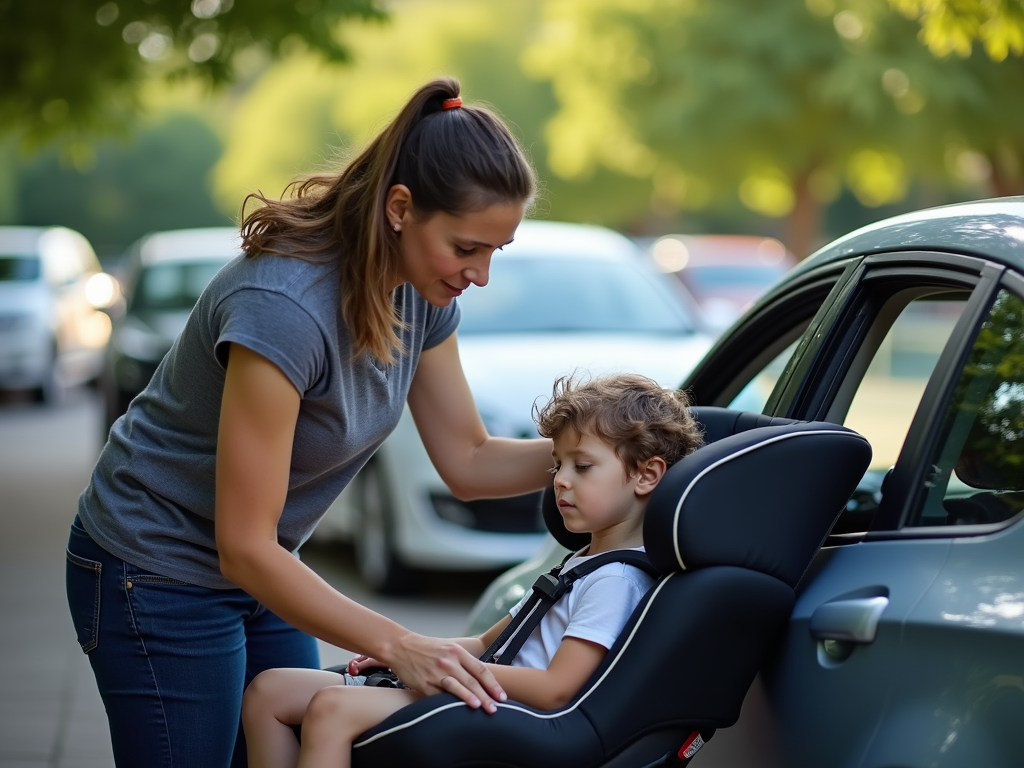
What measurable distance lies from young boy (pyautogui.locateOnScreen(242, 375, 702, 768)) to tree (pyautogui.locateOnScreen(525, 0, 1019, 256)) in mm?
19401

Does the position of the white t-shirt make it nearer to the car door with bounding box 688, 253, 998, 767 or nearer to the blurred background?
the car door with bounding box 688, 253, 998, 767

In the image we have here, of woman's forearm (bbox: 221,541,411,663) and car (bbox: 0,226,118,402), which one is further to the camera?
car (bbox: 0,226,118,402)

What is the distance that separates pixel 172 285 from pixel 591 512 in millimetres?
8921

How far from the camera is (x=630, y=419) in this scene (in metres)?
2.63

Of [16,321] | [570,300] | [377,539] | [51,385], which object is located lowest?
[51,385]

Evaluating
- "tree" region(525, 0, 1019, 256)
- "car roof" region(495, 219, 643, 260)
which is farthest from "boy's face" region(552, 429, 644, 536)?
"tree" region(525, 0, 1019, 256)

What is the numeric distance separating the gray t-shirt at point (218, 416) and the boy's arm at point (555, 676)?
1.80 feet

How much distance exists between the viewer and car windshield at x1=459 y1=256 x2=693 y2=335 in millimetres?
7723

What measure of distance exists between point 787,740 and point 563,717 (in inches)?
14.8

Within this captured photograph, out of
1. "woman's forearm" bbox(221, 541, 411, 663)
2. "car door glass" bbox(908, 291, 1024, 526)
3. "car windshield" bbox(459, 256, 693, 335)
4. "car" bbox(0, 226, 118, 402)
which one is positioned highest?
"car door glass" bbox(908, 291, 1024, 526)

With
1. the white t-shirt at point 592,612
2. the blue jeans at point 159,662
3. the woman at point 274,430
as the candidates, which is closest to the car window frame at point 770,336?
the white t-shirt at point 592,612

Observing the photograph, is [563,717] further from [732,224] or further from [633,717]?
[732,224]

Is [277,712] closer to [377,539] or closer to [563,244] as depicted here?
[377,539]

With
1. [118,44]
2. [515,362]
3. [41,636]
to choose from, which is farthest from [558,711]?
[118,44]
